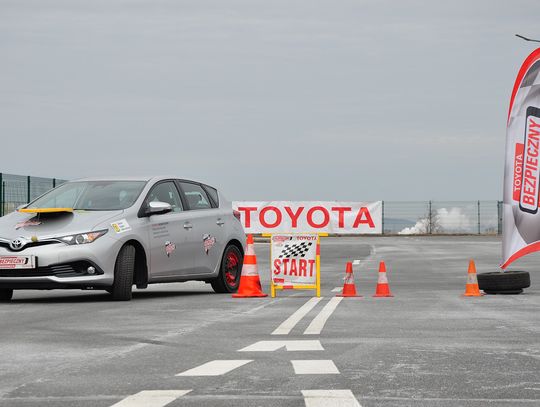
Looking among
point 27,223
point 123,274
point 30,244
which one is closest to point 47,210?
point 27,223

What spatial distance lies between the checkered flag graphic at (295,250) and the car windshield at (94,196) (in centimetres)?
221

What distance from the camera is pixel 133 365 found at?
7.99 metres

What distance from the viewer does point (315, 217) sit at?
18.8 meters

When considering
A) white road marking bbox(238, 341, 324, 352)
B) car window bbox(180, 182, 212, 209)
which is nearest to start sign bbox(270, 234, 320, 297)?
car window bbox(180, 182, 212, 209)

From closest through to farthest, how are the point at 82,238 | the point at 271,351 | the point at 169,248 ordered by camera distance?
the point at 271,351, the point at 82,238, the point at 169,248

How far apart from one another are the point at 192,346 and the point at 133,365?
50.2 inches

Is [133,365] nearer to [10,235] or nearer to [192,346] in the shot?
[192,346]

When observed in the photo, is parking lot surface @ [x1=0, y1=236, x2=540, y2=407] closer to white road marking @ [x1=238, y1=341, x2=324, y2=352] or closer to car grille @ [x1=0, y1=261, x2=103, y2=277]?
white road marking @ [x1=238, y1=341, x2=324, y2=352]

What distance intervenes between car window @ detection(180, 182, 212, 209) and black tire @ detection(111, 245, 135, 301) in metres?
1.95

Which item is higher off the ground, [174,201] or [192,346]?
[174,201]

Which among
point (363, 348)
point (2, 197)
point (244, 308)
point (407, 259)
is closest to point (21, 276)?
point (244, 308)

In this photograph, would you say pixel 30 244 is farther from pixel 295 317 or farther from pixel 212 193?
pixel 295 317

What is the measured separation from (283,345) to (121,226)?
590 centimetres

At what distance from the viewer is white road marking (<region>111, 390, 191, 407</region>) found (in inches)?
243
